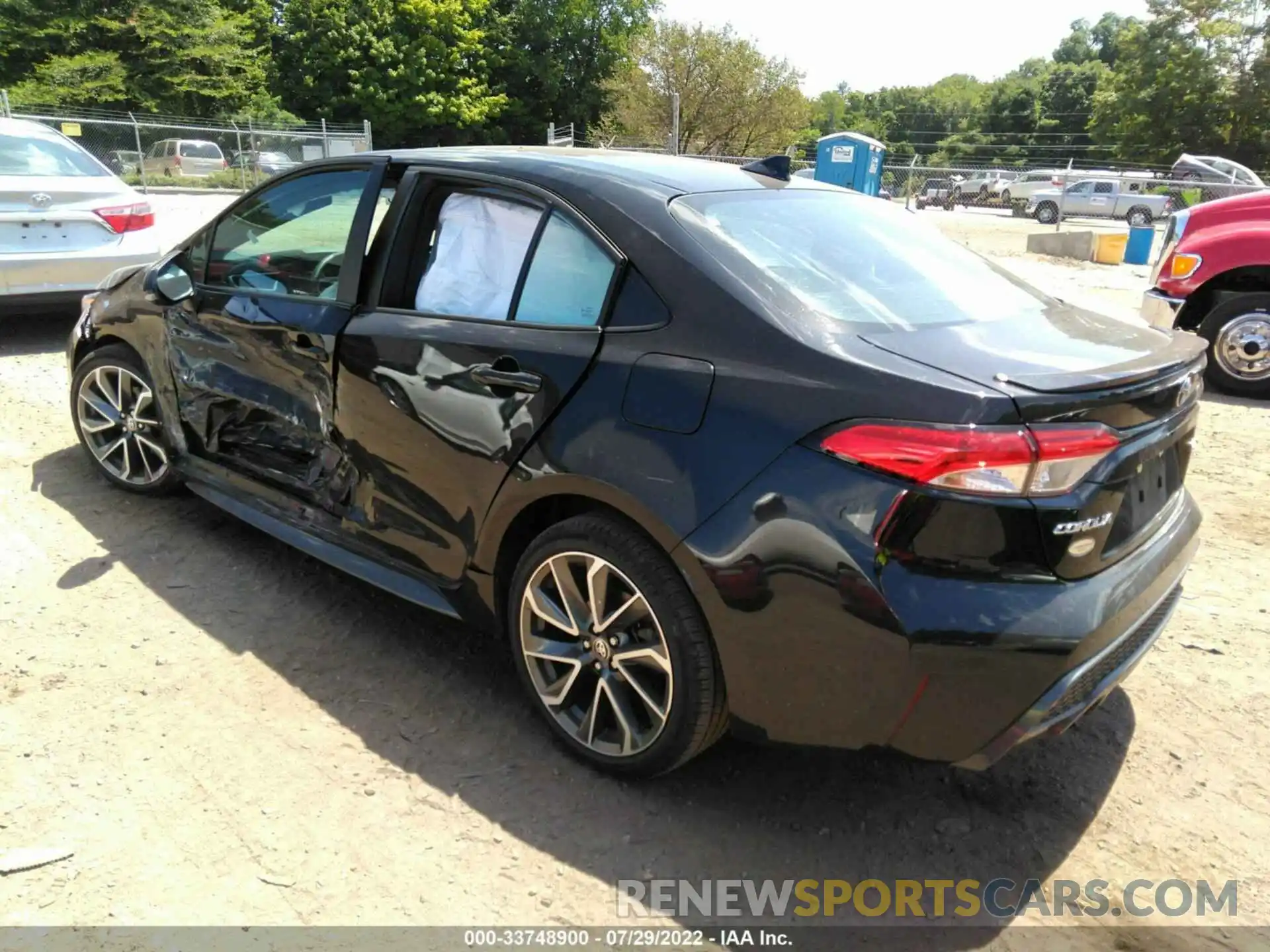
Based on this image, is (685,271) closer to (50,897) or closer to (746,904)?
(746,904)

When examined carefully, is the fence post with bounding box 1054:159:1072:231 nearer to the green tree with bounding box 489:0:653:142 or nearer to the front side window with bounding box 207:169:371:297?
the front side window with bounding box 207:169:371:297

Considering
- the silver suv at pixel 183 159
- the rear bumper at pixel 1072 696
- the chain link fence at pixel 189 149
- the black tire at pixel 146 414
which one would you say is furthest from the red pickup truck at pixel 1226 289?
the silver suv at pixel 183 159

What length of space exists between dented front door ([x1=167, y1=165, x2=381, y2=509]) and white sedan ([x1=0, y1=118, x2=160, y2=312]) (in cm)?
361

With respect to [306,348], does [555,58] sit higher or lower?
higher

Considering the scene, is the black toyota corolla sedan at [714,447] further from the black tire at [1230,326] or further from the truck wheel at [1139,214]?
the truck wheel at [1139,214]

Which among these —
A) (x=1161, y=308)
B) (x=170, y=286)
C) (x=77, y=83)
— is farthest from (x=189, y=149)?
(x=1161, y=308)

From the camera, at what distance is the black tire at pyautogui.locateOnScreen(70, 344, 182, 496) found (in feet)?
13.3

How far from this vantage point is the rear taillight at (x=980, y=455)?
195 cm

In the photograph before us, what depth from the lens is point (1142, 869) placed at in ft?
7.75

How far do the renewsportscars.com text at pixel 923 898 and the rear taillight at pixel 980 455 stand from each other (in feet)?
3.43

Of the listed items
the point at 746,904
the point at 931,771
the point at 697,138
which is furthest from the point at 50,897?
the point at 697,138

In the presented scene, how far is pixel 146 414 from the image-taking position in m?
4.12

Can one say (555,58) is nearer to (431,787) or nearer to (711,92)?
(711,92)

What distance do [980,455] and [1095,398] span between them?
1.15 feet
